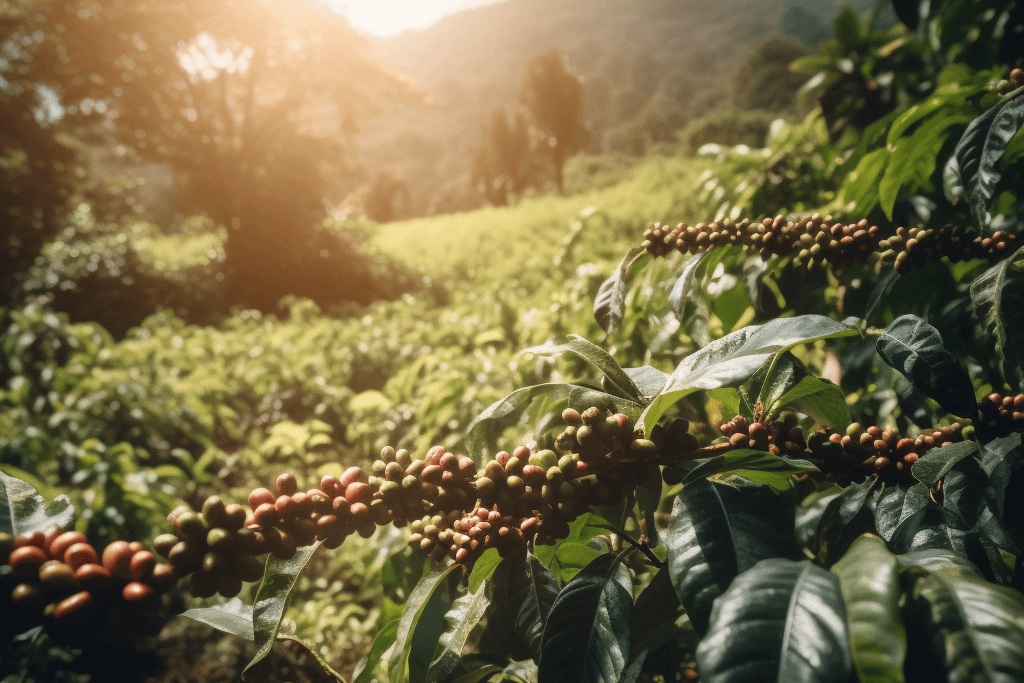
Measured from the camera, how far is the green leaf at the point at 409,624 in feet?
1.75

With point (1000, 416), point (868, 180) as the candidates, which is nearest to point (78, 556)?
point (1000, 416)

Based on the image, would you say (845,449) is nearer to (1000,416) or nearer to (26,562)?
(1000,416)

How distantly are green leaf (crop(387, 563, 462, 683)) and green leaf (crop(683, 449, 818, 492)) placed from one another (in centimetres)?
27

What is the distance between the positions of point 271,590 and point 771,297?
0.96m

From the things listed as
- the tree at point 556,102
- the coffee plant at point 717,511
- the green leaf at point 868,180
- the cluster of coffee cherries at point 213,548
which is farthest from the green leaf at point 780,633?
the tree at point 556,102

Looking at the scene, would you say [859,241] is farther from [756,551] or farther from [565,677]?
[565,677]

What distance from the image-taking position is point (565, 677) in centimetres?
46

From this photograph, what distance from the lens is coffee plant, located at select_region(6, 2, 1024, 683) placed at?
1.12 ft

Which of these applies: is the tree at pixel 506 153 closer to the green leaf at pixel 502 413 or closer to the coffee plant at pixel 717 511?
the coffee plant at pixel 717 511

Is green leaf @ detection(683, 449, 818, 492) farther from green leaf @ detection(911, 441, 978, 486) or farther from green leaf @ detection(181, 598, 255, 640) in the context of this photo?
green leaf @ detection(181, 598, 255, 640)

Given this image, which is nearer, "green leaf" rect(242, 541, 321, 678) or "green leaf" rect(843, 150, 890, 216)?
"green leaf" rect(242, 541, 321, 678)

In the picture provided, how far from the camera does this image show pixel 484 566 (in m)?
0.57

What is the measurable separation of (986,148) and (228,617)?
1100mm

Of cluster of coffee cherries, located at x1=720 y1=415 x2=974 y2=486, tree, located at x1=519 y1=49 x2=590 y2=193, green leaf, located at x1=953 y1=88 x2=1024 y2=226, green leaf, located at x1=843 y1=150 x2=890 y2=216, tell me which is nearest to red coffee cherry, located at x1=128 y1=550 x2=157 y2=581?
cluster of coffee cherries, located at x1=720 y1=415 x2=974 y2=486
